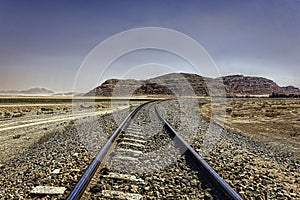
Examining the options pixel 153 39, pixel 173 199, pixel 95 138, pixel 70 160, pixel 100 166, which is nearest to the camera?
pixel 173 199

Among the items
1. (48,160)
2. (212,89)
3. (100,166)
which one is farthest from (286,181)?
(212,89)

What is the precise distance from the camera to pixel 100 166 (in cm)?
590

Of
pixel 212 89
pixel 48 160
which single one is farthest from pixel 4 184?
pixel 212 89

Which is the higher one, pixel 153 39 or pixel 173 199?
pixel 153 39

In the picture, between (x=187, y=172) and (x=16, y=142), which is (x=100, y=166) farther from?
(x=16, y=142)

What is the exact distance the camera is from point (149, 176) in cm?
546

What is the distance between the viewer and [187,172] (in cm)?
577

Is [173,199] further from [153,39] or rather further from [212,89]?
[212,89]

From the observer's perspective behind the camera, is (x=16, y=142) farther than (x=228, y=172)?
Yes

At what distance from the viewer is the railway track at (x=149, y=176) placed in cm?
453

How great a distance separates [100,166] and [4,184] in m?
1.73

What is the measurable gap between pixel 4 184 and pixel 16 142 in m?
5.68

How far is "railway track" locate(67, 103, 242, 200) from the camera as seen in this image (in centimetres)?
453

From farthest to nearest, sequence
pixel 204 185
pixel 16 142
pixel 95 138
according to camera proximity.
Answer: pixel 16 142
pixel 95 138
pixel 204 185
